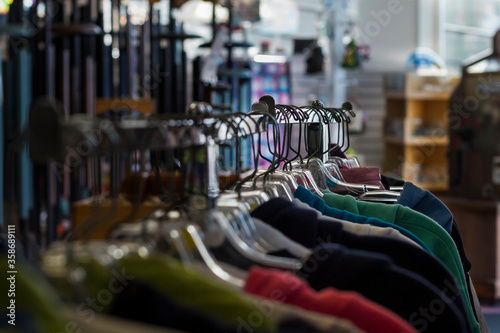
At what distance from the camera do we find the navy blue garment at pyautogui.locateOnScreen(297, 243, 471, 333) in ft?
3.38

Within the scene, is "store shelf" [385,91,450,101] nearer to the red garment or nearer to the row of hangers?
the row of hangers

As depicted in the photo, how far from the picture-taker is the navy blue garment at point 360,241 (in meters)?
1.13

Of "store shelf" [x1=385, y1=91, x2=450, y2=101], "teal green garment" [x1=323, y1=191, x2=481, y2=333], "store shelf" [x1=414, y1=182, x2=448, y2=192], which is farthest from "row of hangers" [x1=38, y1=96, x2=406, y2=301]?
"store shelf" [x1=414, y1=182, x2=448, y2=192]

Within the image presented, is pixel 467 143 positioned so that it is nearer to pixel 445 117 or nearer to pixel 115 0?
pixel 445 117

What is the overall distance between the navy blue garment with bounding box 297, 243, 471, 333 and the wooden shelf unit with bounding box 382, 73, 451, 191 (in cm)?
566

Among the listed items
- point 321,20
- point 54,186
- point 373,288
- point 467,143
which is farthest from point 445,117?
point 373,288

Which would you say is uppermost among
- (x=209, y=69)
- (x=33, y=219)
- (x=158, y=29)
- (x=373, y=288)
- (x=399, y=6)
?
(x=399, y=6)

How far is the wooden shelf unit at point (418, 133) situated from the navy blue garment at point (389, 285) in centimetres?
566

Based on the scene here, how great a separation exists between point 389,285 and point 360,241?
122mm

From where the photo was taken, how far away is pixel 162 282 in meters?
0.81

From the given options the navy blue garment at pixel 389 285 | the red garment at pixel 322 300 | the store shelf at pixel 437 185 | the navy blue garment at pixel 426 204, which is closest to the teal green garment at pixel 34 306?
the red garment at pixel 322 300

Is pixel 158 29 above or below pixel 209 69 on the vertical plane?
above

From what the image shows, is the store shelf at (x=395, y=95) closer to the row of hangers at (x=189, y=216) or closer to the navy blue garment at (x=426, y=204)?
the navy blue garment at (x=426, y=204)

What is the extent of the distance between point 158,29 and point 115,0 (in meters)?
0.68
